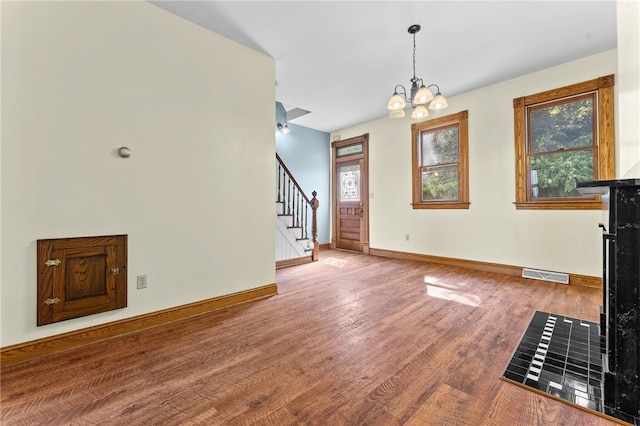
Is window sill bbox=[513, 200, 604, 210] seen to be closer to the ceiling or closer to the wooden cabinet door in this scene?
the ceiling

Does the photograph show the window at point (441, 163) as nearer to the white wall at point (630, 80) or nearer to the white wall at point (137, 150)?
the white wall at point (630, 80)

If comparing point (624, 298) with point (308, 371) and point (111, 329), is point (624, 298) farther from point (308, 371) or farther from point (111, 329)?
point (111, 329)

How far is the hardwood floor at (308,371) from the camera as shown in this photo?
137cm

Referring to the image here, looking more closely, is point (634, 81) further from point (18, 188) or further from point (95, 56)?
point (18, 188)

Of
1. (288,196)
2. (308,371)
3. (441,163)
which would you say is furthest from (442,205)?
(308,371)

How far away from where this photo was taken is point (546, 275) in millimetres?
3689

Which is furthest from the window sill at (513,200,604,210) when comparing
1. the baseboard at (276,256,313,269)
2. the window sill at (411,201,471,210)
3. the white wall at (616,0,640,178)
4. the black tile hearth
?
the baseboard at (276,256,313,269)

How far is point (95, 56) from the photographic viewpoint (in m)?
2.16

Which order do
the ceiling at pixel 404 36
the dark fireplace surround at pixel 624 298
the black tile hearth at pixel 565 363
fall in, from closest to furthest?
1. the dark fireplace surround at pixel 624 298
2. the black tile hearth at pixel 565 363
3. the ceiling at pixel 404 36

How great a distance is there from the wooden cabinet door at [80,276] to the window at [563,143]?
4.82 metres

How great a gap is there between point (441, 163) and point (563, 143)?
1615 millimetres

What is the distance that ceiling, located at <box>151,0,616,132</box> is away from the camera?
2.52 metres

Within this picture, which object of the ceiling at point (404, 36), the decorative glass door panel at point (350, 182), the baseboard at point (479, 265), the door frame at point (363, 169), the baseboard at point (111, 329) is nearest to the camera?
the baseboard at point (111, 329)

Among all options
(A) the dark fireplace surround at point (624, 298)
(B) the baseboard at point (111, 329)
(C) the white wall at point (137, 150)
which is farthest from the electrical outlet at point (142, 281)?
(A) the dark fireplace surround at point (624, 298)
